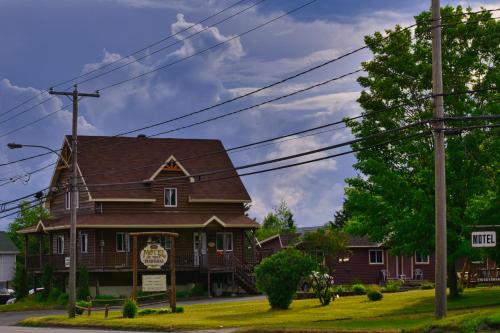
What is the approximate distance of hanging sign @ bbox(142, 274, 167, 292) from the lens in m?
46.9

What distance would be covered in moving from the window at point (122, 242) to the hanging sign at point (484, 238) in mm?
44280

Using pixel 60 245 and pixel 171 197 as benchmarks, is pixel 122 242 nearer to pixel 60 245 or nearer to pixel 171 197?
pixel 171 197

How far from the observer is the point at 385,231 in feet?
139

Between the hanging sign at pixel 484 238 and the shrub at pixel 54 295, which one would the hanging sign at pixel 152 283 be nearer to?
the shrub at pixel 54 295

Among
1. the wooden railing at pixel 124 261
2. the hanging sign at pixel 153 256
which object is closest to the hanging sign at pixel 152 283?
the hanging sign at pixel 153 256

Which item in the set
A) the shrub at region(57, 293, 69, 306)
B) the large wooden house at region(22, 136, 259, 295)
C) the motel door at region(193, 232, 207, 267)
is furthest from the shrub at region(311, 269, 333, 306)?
the shrub at region(57, 293, 69, 306)

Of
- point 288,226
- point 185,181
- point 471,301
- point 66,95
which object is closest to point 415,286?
point 185,181

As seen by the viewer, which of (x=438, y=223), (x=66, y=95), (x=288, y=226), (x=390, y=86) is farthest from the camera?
(x=288, y=226)

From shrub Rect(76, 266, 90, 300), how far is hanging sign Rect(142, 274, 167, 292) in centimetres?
1587

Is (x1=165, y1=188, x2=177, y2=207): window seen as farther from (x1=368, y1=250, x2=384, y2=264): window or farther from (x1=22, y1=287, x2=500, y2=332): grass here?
(x1=368, y1=250, x2=384, y2=264): window

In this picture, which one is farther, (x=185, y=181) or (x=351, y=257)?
(x=351, y=257)

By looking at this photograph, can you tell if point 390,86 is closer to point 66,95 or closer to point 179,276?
point 66,95

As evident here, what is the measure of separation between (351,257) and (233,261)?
18831 millimetres

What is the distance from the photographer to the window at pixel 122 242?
66500 millimetres
